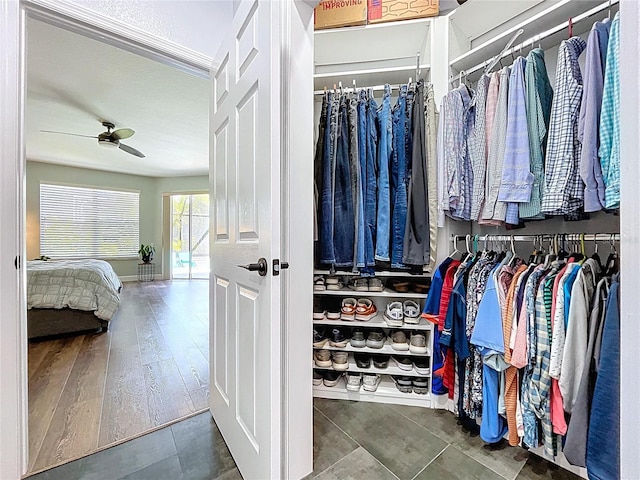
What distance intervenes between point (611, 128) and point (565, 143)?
152mm

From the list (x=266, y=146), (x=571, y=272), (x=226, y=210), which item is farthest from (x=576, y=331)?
(x=226, y=210)

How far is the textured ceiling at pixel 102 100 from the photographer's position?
222 centimetres

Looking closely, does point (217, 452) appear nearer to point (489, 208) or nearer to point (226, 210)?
point (226, 210)

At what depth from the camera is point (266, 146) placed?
92 centimetres

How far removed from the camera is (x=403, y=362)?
5.69ft

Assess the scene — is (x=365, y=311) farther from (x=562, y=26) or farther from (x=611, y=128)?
(x=562, y=26)

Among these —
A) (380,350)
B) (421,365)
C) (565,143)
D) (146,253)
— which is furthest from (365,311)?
(146,253)

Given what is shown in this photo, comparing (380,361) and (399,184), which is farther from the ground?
(399,184)

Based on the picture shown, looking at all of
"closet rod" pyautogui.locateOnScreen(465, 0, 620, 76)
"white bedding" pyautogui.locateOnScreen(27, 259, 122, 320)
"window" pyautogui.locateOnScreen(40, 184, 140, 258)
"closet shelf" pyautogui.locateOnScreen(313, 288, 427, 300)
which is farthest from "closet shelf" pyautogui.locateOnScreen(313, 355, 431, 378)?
"window" pyautogui.locateOnScreen(40, 184, 140, 258)

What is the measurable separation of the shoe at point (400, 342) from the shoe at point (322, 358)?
1.28 ft

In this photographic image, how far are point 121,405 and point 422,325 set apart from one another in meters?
1.77

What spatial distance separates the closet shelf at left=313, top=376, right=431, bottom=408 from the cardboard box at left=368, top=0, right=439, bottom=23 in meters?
2.07

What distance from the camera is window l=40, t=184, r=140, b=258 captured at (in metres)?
5.36

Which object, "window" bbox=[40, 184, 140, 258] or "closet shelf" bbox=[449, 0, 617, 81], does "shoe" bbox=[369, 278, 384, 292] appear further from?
"window" bbox=[40, 184, 140, 258]
